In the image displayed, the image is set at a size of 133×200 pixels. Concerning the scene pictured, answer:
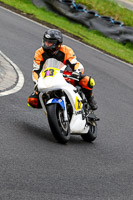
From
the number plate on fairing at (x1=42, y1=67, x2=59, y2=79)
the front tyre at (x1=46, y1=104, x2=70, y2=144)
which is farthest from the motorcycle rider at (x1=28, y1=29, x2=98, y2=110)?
the front tyre at (x1=46, y1=104, x2=70, y2=144)

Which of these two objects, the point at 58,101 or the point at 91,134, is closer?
the point at 58,101

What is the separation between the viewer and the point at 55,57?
841 centimetres

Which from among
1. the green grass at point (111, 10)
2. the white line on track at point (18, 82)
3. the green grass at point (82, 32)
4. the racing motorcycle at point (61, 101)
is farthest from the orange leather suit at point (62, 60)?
the green grass at point (111, 10)

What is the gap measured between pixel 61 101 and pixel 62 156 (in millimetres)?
817

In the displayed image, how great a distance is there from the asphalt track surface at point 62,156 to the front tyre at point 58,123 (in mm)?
184

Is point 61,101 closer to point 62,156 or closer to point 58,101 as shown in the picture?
point 58,101

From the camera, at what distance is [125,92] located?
571 inches

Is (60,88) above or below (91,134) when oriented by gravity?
above

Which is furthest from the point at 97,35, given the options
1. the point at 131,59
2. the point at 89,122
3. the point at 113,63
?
the point at 89,122

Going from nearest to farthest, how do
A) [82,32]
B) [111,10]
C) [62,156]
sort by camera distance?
[62,156] < [82,32] < [111,10]

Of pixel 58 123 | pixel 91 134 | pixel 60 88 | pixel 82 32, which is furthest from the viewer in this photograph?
pixel 82 32

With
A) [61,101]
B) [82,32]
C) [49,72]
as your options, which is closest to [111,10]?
[82,32]

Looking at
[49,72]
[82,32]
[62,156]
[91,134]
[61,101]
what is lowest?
[82,32]

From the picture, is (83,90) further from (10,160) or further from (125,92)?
(125,92)
